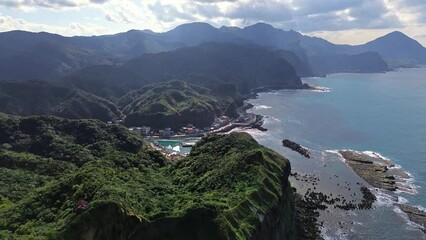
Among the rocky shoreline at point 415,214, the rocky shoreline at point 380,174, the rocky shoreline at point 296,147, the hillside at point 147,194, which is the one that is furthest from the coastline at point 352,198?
the rocky shoreline at point 296,147

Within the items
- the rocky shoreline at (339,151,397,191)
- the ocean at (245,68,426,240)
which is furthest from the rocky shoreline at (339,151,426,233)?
the ocean at (245,68,426,240)

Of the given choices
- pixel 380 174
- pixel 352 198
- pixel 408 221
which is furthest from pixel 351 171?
pixel 408 221

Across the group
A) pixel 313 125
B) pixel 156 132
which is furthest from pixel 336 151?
pixel 156 132

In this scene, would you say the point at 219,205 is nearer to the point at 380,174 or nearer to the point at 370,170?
the point at 380,174

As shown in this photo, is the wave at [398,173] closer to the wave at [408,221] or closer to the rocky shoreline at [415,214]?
the rocky shoreline at [415,214]

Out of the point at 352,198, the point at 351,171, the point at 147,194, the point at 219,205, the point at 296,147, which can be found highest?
the point at 219,205

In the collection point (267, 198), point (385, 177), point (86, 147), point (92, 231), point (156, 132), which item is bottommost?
point (156, 132)

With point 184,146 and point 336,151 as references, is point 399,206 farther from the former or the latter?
point 184,146
